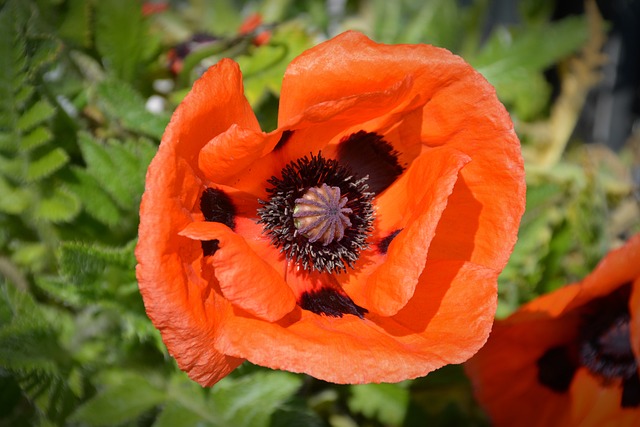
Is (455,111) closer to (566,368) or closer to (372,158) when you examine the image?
(372,158)

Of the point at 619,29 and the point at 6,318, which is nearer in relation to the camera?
the point at 6,318

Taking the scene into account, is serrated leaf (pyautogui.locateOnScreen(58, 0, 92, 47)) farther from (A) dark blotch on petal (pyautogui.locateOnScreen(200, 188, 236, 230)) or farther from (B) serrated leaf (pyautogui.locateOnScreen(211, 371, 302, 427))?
(B) serrated leaf (pyautogui.locateOnScreen(211, 371, 302, 427))

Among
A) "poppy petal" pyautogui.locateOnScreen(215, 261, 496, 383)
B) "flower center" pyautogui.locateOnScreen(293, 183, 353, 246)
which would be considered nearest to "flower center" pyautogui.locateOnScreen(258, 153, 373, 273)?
"flower center" pyautogui.locateOnScreen(293, 183, 353, 246)

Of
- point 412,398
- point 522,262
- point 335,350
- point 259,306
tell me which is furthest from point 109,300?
point 522,262

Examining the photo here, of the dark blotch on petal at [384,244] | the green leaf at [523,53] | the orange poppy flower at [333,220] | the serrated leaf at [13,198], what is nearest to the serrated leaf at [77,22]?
Result: the serrated leaf at [13,198]

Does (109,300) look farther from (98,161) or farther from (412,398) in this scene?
(412,398)

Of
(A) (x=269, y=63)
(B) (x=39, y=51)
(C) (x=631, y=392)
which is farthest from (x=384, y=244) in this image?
(B) (x=39, y=51)
